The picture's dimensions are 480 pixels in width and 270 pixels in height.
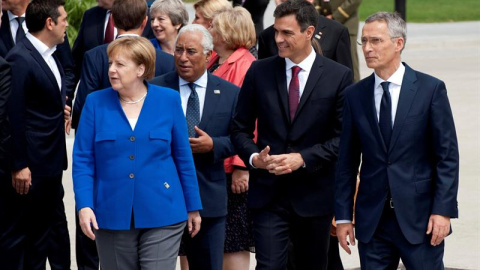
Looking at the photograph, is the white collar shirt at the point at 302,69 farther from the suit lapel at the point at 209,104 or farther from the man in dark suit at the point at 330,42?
the man in dark suit at the point at 330,42

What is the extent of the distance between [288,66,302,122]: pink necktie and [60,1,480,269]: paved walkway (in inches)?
83.3

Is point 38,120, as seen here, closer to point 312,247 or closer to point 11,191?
point 11,191

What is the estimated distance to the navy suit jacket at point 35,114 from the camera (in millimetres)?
7238

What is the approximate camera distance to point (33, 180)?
7531 millimetres

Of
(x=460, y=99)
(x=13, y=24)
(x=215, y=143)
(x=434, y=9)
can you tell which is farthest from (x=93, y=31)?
(x=434, y=9)

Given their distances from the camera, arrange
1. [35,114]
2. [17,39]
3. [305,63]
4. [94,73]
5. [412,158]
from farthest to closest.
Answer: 1. [17,39]
2. [94,73]
3. [35,114]
4. [305,63]
5. [412,158]

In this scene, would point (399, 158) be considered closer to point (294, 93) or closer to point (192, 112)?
point (294, 93)

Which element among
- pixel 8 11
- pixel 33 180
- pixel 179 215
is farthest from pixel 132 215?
pixel 8 11

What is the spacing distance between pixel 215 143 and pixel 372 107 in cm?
125

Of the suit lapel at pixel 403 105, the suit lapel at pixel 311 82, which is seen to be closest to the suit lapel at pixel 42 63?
the suit lapel at pixel 311 82

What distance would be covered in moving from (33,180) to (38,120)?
16.1 inches

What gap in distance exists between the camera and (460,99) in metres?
15.3

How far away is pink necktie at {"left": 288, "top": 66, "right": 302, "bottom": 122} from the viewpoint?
670 cm

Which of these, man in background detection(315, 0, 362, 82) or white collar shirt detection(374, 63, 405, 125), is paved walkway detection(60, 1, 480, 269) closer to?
man in background detection(315, 0, 362, 82)
